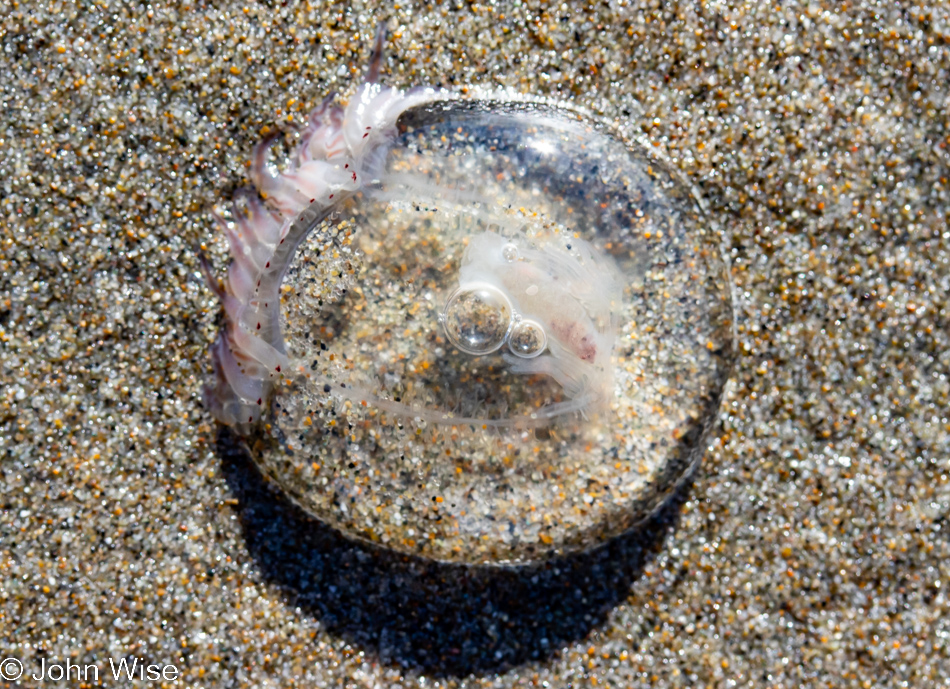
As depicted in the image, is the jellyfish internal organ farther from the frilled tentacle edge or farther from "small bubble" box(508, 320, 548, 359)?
the frilled tentacle edge

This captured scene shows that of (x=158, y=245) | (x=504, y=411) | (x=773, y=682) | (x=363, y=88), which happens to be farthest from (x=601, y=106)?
(x=773, y=682)

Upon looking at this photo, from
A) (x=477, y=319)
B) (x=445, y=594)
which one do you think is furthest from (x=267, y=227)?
(x=445, y=594)

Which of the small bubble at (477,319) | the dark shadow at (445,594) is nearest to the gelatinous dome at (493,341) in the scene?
the small bubble at (477,319)

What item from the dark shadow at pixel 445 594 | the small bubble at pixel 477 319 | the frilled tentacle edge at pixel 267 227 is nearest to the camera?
the small bubble at pixel 477 319

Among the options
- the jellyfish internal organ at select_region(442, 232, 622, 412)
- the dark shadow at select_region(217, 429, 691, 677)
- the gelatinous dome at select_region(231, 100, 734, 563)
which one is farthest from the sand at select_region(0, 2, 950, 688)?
the jellyfish internal organ at select_region(442, 232, 622, 412)

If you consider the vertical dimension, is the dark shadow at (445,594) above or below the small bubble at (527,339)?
below

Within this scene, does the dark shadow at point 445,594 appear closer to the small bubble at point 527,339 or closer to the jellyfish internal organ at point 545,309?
the jellyfish internal organ at point 545,309

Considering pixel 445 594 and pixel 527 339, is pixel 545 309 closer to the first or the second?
pixel 527 339
